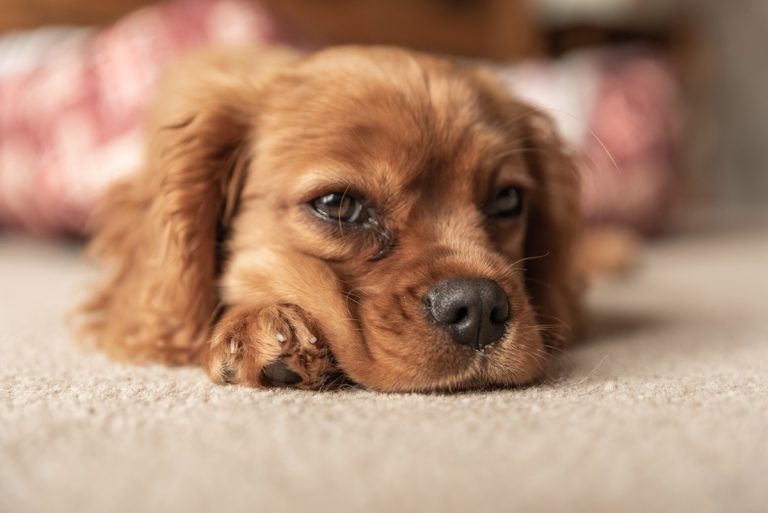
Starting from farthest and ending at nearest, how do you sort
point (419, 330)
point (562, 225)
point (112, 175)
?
point (112, 175)
point (562, 225)
point (419, 330)

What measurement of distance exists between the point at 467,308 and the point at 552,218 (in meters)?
0.94

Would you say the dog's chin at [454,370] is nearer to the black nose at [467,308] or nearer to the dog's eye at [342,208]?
the black nose at [467,308]

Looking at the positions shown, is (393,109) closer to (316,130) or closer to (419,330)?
(316,130)

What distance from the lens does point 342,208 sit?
188cm

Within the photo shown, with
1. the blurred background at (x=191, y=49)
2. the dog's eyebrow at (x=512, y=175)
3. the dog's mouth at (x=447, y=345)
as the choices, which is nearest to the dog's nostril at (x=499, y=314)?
the dog's mouth at (x=447, y=345)

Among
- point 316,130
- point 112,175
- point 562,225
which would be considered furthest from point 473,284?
point 112,175

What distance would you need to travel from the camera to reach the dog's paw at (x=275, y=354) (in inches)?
64.2

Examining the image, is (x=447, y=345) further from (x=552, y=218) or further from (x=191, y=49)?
(x=191, y=49)

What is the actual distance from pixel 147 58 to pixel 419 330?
2.93 meters

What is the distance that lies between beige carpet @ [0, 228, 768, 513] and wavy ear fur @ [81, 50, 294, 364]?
113 millimetres

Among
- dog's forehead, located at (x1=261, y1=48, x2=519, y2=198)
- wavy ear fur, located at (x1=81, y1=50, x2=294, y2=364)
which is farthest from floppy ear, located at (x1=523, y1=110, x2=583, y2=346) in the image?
wavy ear fur, located at (x1=81, y1=50, x2=294, y2=364)

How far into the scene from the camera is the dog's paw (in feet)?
5.35

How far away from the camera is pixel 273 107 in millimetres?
2123

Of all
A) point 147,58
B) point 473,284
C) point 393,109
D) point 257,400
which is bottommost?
point 147,58
